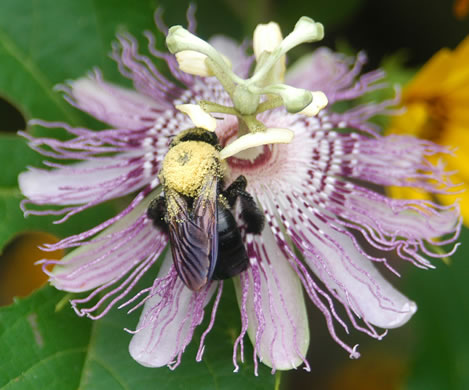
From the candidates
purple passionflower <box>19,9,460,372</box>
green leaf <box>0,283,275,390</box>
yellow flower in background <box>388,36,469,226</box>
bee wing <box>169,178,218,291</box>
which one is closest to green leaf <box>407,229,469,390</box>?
yellow flower in background <box>388,36,469,226</box>

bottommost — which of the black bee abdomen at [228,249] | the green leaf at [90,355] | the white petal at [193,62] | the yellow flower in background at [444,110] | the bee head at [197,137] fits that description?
the green leaf at [90,355]

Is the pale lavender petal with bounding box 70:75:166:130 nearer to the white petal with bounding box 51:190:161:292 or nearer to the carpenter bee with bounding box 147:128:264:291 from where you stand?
the white petal with bounding box 51:190:161:292

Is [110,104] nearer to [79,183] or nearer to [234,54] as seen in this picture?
[79,183]

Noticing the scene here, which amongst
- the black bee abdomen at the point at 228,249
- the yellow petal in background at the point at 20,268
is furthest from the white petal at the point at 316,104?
the yellow petal in background at the point at 20,268

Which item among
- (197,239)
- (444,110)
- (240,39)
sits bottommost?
(197,239)

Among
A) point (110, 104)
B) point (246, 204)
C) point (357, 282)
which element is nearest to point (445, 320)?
point (357, 282)

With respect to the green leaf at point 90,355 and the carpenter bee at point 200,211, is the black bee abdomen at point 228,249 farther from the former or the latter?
the green leaf at point 90,355
